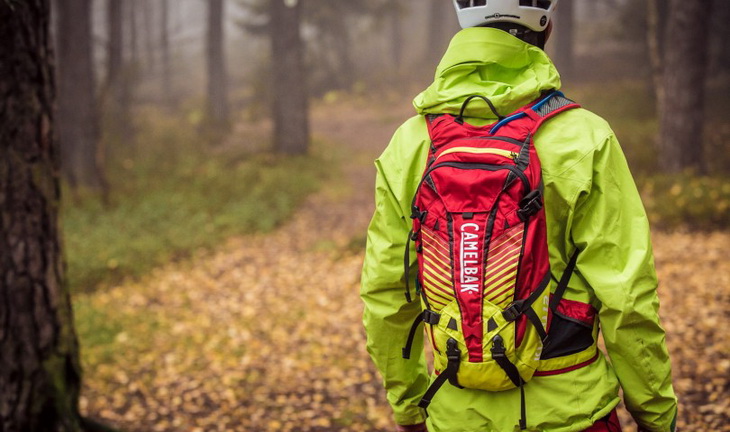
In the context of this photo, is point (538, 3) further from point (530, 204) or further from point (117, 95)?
point (117, 95)

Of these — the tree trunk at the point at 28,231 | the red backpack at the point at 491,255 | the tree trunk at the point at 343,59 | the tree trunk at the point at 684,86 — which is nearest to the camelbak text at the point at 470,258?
the red backpack at the point at 491,255

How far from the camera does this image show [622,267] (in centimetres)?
213

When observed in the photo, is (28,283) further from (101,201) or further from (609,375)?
(101,201)

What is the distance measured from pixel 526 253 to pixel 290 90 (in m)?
13.8

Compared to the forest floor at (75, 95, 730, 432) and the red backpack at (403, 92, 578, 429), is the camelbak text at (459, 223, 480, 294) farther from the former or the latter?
the forest floor at (75, 95, 730, 432)

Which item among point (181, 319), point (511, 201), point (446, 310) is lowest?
point (181, 319)

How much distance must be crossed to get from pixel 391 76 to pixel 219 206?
1840cm

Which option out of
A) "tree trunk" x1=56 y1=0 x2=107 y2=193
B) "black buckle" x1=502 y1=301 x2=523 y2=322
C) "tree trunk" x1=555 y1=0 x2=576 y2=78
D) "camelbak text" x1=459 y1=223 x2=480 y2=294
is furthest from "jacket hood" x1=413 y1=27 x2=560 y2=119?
"tree trunk" x1=555 y1=0 x2=576 y2=78

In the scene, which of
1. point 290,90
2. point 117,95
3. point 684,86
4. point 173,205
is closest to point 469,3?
point 684,86

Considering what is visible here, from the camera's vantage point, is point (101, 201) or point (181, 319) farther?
point (101, 201)

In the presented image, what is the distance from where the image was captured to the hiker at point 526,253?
2092 millimetres

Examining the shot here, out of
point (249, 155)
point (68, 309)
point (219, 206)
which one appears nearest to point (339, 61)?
point (249, 155)

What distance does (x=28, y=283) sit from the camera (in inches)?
152

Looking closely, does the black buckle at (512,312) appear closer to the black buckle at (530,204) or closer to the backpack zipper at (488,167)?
the black buckle at (530,204)
